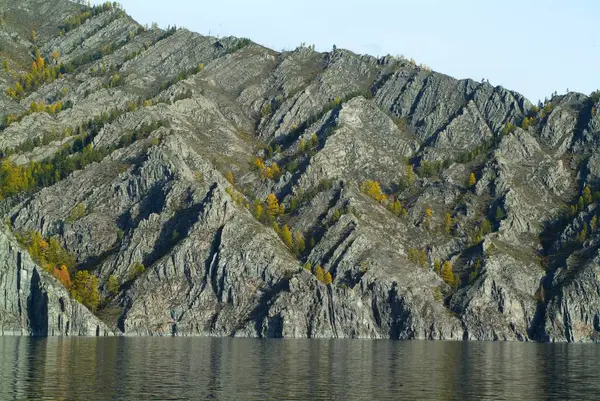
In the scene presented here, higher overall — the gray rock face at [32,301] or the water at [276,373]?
the gray rock face at [32,301]

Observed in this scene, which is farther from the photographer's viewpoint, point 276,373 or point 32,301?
point 32,301

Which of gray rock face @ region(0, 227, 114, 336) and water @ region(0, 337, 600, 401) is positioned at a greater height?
gray rock face @ region(0, 227, 114, 336)

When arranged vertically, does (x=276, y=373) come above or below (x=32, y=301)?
below

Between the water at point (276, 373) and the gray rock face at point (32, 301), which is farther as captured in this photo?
the gray rock face at point (32, 301)

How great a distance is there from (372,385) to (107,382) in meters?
33.5

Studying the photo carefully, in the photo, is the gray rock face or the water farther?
the gray rock face

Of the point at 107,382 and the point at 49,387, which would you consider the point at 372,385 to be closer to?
the point at 107,382

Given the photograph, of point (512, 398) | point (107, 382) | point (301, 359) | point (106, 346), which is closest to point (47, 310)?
point (106, 346)

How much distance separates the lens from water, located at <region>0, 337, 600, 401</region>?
8700 cm

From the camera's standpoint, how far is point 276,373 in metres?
108

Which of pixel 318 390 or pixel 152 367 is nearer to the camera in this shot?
pixel 318 390

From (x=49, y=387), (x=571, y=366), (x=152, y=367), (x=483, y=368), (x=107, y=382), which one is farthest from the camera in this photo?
(x=571, y=366)

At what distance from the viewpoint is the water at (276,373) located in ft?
285

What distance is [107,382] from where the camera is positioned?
92.4 meters
